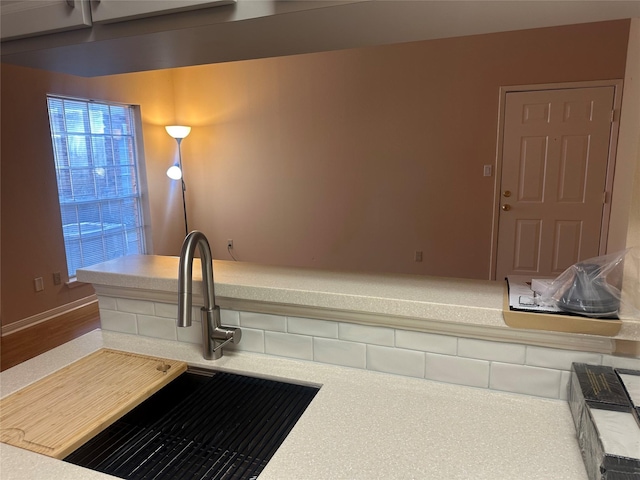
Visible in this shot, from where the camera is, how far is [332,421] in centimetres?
86

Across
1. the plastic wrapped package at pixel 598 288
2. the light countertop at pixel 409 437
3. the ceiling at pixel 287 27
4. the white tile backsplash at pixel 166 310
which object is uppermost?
the ceiling at pixel 287 27

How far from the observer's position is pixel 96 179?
4.31 metres

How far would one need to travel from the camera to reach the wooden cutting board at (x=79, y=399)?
85 cm

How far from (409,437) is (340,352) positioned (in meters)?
0.30

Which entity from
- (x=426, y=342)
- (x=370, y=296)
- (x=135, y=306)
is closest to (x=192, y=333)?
(x=135, y=306)

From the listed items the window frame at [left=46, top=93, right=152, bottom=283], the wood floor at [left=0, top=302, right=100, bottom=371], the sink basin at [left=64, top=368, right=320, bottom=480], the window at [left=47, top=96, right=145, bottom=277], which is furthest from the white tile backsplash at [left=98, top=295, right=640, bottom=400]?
the window frame at [left=46, top=93, right=152, bottom=283]

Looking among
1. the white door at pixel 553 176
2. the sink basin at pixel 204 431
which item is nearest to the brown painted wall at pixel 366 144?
the white door at pixel 553 176

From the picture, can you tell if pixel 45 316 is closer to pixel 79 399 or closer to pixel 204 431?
pixel 79 399

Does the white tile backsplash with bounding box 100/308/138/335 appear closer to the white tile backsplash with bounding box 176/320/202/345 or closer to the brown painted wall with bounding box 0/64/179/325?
the white tile backsplash with bounding box 176/320/202/345

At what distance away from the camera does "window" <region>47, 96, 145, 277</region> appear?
3998mm

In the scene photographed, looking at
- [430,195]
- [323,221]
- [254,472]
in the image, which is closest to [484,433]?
[254,472]

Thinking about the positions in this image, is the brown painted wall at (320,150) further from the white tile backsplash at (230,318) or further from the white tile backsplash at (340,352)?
the white tile backsplash at (340,352)

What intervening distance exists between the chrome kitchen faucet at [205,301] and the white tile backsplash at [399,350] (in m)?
0.06

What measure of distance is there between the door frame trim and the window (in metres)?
3.76
